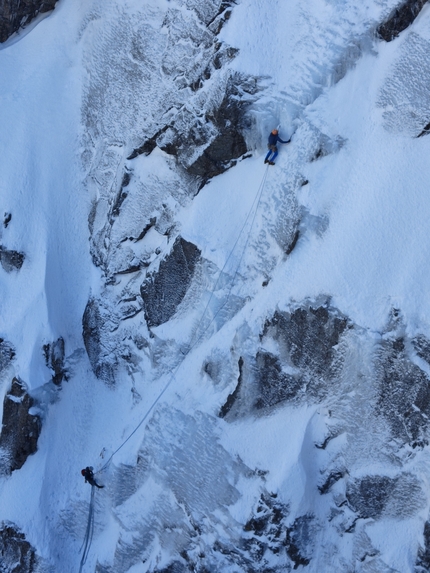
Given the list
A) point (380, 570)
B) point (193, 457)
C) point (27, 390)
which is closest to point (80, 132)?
point (27, 390)

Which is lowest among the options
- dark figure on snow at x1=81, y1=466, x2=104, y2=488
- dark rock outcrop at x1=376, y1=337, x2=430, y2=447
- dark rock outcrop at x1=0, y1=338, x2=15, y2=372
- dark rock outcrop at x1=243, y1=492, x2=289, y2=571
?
dark rock outcrop at x1=243, y1=492, x2=289, y2=571

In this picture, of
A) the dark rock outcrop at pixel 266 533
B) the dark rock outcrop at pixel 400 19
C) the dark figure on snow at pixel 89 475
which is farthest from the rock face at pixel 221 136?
the dark rock outcrop at pixel 266 533

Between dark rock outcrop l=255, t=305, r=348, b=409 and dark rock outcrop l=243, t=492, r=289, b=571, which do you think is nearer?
dark rock outcrop l=255, t=305, r=348, b=409

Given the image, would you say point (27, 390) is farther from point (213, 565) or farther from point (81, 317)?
point (213, 565)

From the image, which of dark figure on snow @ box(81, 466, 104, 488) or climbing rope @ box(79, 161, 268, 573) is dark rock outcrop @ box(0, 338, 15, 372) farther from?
climbing rope @ box(79, 161, 268, 573)

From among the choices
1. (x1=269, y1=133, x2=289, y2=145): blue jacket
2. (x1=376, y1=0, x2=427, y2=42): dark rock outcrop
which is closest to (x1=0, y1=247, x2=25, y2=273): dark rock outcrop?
(x1=269, y1=133, x2=289, y2=145): blue jacket

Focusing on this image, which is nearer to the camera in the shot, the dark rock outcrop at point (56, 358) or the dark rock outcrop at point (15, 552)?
the dark rock outcrop at point (15, 552)

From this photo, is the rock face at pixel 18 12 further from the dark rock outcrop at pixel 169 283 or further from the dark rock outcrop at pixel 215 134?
the dark rock outcrop at pixel 169 283
